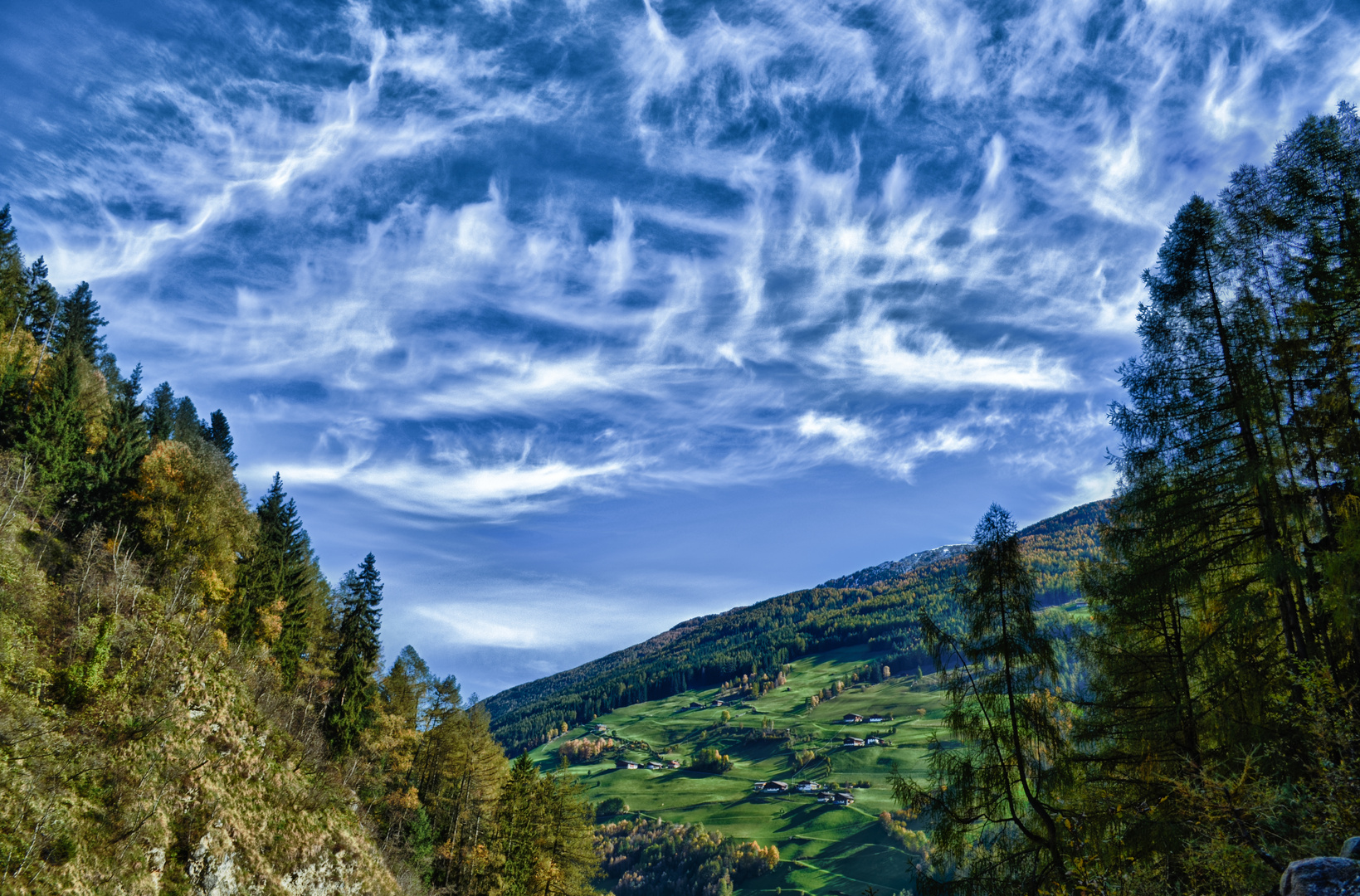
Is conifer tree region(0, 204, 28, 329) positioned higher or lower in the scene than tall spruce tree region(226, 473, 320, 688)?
higher

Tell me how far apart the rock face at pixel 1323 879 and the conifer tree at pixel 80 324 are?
257ft

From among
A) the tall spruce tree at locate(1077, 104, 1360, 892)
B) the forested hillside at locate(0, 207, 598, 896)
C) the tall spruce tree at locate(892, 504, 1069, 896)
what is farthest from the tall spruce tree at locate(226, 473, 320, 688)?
the tall spruce tree at locate(1077, 104, 1360, 892)

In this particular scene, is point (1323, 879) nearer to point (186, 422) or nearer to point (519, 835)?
point (519, 835)

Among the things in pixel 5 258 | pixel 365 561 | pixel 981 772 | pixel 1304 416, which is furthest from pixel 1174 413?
pixel 5 258

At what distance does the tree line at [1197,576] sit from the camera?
1364 cm

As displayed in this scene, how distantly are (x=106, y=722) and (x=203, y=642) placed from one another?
8.86 m

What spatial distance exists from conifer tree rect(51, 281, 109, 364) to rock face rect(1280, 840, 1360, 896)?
257 feet

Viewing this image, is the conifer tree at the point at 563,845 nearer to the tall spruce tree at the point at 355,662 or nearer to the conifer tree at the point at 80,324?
the tall spruce tree at the point at 355,662

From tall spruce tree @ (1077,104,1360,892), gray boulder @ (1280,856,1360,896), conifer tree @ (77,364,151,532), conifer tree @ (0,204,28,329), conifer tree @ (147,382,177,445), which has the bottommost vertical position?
gray boulder @ (1280,856,1360,896)

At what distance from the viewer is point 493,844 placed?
144 feet

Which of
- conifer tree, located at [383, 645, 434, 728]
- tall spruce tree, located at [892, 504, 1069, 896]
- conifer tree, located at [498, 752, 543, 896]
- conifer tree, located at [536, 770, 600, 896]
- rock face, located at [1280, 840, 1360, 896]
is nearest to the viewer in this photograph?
rock face, located at [1280, 840, 1360, 896]

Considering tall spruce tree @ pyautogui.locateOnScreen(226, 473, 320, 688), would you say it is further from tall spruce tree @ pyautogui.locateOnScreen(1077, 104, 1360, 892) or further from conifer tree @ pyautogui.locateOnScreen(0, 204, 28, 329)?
tall spruce tree @ pyautogui.locateOnScreen(1077, 104, 1360, 892)

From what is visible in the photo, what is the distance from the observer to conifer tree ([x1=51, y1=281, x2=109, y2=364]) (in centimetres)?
5625

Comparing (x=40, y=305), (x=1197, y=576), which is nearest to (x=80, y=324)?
(x=40, y=305)
